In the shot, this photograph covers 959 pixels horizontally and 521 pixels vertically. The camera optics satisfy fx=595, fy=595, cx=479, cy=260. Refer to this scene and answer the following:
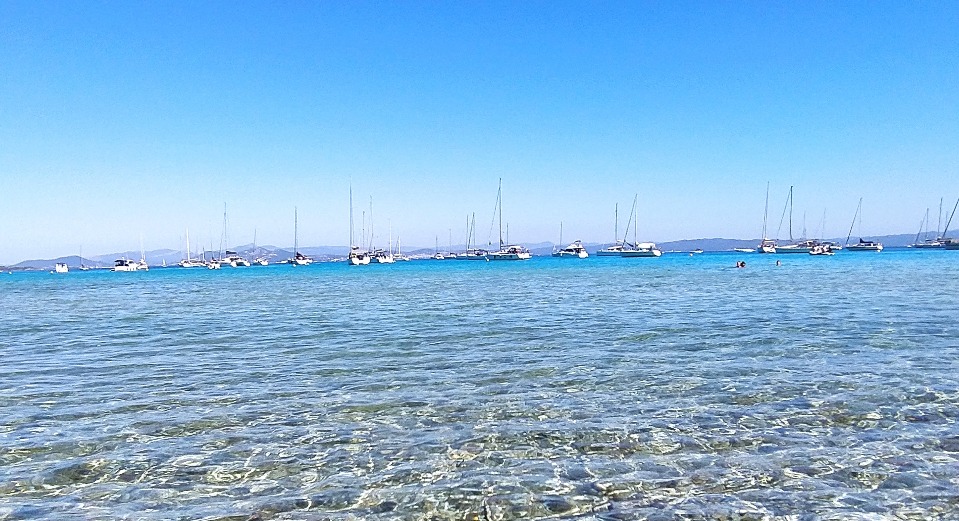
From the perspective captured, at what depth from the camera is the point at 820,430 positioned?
925 cm

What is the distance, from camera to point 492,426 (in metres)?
9.77

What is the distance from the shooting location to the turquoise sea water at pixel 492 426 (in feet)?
23.1

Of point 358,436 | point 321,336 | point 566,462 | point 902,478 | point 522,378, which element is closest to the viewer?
point 902,478

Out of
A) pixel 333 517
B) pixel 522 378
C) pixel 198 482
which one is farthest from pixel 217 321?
pixel 333 517

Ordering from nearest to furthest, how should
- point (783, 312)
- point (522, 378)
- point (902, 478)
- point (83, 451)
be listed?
point (902, 478), point (83, 451), point (522, 378), point (783, 312)

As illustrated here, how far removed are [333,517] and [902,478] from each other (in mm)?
6955

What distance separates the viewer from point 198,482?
7.66m

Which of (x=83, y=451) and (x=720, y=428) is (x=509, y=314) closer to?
(x=720, y=428)

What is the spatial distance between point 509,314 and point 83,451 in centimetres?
2033

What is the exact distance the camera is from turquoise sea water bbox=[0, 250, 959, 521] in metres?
7.03

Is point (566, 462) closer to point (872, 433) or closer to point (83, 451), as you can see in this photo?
point (872, 433)

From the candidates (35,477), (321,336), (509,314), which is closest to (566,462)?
(35,477)

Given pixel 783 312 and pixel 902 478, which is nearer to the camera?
pixel 902 478

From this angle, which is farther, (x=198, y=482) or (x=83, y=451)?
(x=83, y=451)
